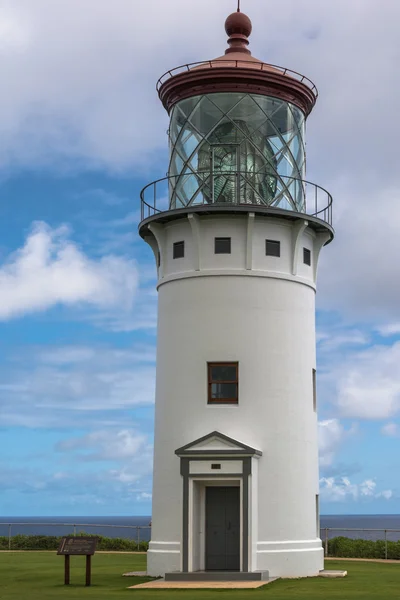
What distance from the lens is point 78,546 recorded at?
79.2 feet

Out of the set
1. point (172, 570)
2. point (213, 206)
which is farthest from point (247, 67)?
point (172, 570)

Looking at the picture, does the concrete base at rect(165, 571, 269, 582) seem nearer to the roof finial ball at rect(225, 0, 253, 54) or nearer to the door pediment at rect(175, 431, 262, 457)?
the door pediment at rect(175, 431, 262, 457)

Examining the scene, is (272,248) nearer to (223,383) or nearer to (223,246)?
(223,246)

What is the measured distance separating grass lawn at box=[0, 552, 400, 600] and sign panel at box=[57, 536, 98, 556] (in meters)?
0.83

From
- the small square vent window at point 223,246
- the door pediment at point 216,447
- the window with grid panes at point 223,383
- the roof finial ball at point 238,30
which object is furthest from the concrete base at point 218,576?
the roof finial ball at point 238,30

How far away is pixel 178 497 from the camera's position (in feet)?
87.6

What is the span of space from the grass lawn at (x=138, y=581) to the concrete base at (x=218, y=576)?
602 millimetres

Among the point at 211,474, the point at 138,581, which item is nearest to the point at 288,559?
the point at 211,474

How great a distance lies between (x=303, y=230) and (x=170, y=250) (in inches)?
156

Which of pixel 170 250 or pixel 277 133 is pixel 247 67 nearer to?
pixel 277 133

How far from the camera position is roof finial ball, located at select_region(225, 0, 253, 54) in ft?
97.8

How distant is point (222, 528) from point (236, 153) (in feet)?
34.5

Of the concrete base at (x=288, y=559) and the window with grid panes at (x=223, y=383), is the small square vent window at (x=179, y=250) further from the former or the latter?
the concrete base at (x=288, y=559)

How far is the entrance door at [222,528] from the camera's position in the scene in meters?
26.5
